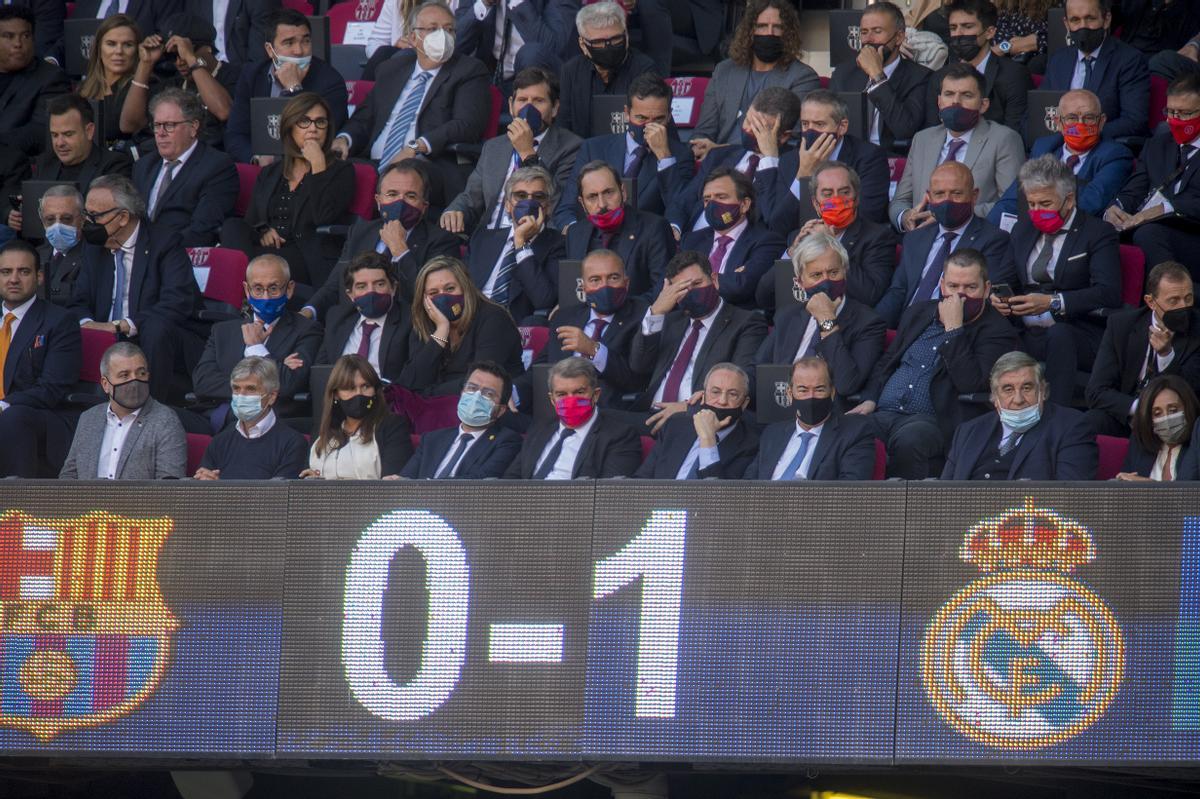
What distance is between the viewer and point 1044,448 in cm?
772

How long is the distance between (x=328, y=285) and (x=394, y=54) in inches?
86.1

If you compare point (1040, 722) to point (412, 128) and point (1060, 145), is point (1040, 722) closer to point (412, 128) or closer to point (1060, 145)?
point (1060, 145)

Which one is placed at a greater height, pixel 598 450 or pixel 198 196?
pixel 198 196

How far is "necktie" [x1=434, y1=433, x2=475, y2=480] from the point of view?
834 cm

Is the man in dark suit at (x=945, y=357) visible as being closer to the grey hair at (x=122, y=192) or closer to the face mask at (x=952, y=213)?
the face mask at (x=952, y=213)

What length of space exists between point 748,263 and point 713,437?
1434 mm

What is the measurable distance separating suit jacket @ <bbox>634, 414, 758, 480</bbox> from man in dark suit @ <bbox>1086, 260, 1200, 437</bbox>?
4.63 ft

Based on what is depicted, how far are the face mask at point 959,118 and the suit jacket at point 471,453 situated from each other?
276 centimetres

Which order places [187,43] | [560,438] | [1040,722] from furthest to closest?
[187,43], [560,438], [1040,722]

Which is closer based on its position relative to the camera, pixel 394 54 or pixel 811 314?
pixel 811 314

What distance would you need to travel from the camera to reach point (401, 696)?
252 inches

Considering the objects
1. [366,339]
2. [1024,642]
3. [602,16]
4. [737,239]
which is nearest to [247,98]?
[602,16]

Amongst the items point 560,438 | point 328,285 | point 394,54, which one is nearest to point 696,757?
point 560,438

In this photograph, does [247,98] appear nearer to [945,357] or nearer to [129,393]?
[129,393]
